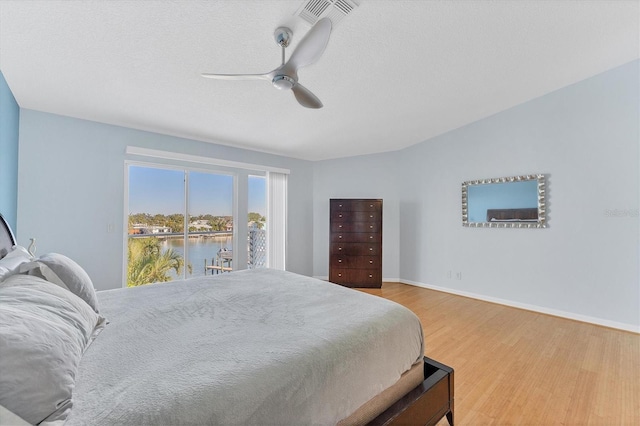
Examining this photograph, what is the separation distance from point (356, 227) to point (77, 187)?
3.82m

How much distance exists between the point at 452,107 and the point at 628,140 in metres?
1.83

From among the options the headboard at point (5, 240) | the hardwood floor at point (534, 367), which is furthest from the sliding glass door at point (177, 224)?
the hardwood floor at point (534, 367)

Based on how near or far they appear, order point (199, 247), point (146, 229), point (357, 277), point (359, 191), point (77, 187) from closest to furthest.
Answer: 1. point (77, 187)
2. point (146, 229)
3. point (199, 247)
4. point (357, 277)
5. point (359, 191)

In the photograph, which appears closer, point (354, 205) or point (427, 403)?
point (427, 403)

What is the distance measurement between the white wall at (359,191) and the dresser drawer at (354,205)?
0.48 m

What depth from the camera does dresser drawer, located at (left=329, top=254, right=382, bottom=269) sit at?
4.63m

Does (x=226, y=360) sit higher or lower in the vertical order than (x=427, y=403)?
higher

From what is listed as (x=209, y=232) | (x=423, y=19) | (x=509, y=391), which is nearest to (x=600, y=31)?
(x=423, y=19)

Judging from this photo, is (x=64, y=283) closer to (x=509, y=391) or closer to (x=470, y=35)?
(x=509, y=391)

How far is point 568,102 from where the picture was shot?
10.8ft

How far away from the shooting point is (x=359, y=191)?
5.21 metres

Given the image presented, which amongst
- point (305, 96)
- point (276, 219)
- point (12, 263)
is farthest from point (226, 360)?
point (276, 219)

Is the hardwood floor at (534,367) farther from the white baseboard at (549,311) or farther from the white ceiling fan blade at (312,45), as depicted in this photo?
the white ceiling fan blade at (312,45)

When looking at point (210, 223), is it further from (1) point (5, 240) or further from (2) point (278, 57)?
(2) point (278, 57)
